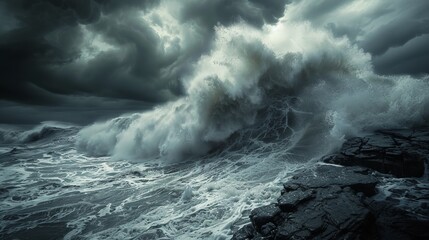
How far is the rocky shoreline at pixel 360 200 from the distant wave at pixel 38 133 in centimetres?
3293

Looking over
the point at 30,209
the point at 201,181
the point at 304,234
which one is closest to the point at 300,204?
the point at 304,234

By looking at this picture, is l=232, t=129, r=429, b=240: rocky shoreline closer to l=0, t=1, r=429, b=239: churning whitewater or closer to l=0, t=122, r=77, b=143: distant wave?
l=0, t=1, r=429, b=239: churning whitewater

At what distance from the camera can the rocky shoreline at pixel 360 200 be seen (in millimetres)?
4914

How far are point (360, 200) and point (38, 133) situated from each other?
124 feet

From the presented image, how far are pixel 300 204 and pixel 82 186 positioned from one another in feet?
34.0

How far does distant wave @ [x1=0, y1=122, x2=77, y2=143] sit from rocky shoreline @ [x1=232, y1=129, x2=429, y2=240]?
32.9 meters

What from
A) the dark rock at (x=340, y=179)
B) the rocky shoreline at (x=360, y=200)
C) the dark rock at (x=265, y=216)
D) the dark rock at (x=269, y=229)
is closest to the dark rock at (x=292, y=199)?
the rocky shoreline at (x=360, y=200)

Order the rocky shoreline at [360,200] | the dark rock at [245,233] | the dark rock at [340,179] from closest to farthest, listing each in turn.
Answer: the rocky shoreline at [360,200], the dark rock at [245,233], the dark rock at [340,179]

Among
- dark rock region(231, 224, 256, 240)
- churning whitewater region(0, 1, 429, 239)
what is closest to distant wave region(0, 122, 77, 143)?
churning whitewater region(0, 1, 429, 239)

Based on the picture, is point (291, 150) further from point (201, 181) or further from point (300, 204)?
point (300, 204)

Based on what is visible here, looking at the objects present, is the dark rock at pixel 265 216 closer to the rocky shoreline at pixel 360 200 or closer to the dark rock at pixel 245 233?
the rocky shoreline at pixel 360 200

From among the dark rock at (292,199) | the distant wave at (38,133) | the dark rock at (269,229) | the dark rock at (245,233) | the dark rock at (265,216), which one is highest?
the distant wave at (38,133)

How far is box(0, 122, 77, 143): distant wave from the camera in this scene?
1220 inches

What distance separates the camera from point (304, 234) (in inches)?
187
